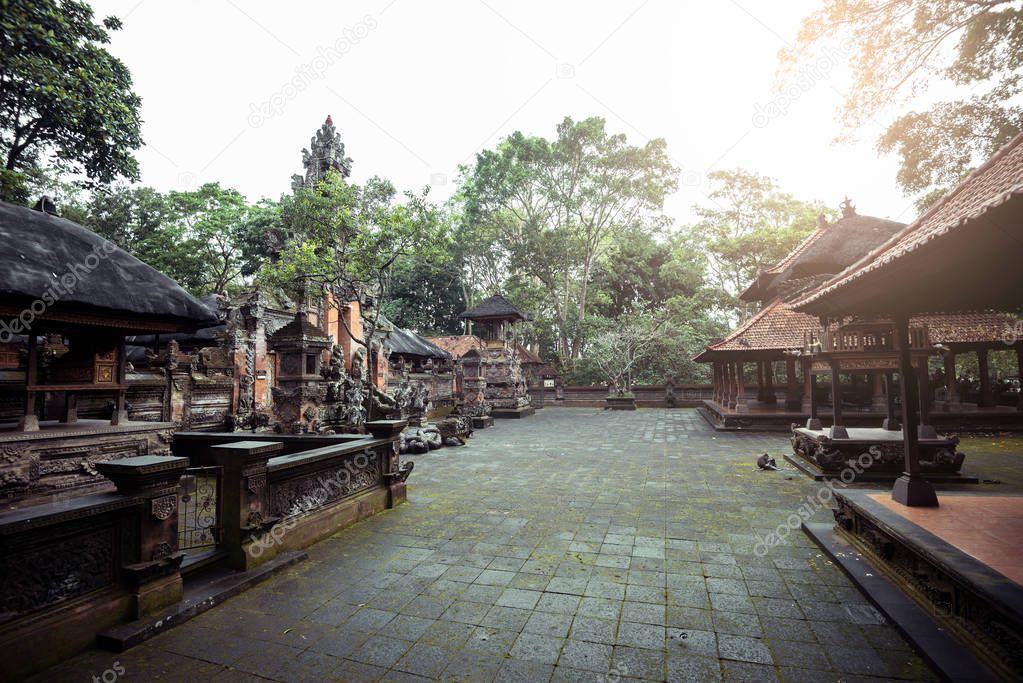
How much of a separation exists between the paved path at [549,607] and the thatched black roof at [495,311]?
48.0ft

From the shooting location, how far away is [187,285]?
24766 millimetres

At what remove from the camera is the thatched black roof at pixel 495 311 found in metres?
21.0

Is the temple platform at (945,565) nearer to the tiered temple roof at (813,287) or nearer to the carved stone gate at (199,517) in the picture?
the carved stone gate at (199,517)

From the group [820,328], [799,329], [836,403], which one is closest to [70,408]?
[836,403]

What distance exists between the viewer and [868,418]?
1383 centimetres

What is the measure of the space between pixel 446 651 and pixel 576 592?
1.27 metres

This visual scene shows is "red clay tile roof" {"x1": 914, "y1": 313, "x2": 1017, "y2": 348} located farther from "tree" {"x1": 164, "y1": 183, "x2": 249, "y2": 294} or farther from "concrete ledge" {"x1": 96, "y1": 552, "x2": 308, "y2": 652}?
"tree" {"x1": 164, "y1": 183, "x2": 249, "y2": 294}

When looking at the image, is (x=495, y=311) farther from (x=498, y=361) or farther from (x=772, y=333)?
(x=772, y=333)

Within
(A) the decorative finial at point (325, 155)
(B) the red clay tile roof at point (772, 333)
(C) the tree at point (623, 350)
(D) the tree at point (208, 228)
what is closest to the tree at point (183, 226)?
(D) the tree at point (208, 228)

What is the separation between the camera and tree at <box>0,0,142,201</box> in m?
10.5

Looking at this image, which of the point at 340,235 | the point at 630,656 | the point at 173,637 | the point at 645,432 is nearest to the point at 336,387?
the point at 340,235

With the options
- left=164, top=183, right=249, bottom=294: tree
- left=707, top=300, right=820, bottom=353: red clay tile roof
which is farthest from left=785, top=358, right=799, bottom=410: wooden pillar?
left=164, top=183, right=249, bottom=294: tree

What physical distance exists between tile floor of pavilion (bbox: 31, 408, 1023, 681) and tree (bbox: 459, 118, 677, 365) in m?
25.1

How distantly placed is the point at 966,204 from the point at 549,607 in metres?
4.28
